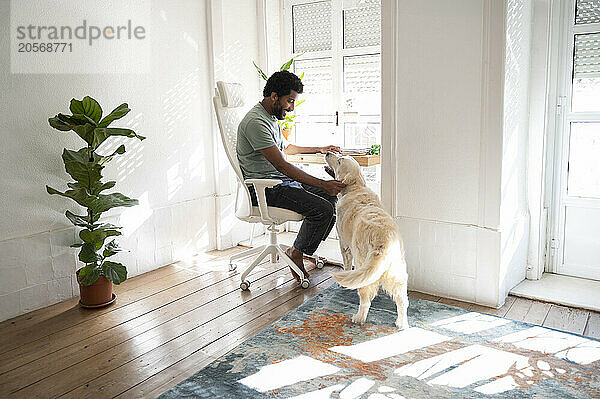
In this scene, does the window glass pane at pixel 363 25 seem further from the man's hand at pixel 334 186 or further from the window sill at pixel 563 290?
the window sill at pixel 563 290

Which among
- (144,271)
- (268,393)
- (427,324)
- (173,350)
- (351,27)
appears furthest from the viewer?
(351,27)

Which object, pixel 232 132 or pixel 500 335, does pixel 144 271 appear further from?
pixel 500 335

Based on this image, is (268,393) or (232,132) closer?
(268,393)

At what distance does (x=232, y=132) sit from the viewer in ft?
11.3

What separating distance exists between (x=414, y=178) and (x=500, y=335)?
1096 mm

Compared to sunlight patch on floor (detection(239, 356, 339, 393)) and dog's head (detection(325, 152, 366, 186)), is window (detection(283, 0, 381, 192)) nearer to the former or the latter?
dog's head (detection(325, 152, 366, 186))

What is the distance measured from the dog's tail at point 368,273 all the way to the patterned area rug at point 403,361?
0.33 meters

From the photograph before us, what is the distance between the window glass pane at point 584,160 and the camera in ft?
10.9

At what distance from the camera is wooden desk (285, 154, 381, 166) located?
12.1 ft

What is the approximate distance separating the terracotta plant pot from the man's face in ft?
4.93

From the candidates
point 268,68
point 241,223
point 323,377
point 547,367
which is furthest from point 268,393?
point 268,68

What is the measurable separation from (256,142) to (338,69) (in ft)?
4.89

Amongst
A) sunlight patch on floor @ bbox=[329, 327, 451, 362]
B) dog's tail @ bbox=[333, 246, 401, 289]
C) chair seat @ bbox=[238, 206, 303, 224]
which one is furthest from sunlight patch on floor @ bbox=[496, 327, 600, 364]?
chair seat @ bbox=[238, 206, 303, 224]

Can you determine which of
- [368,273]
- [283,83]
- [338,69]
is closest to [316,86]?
[338,69]
